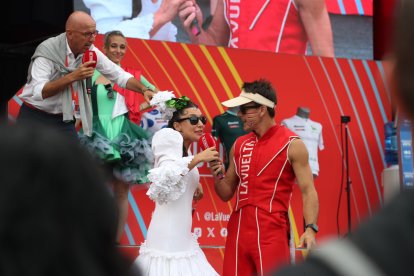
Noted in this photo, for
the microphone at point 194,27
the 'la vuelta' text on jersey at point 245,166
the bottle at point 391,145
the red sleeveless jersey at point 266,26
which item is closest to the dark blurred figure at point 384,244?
the 'la vuelta' text on jersey at point 245,166

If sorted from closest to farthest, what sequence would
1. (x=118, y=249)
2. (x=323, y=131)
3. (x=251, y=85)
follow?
(x=118, y=249)
(x=251, y=85)
(x=323, y=131)

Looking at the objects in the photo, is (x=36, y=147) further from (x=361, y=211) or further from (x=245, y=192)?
(x=361, y=211)

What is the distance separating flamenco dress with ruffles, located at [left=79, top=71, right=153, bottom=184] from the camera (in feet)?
25.5

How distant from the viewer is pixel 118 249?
1396 millimetres

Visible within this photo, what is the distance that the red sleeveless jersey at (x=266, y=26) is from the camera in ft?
36.0

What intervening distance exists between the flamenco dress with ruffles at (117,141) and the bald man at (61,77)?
1.59 feet

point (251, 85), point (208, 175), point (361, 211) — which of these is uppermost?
point (251, 85)

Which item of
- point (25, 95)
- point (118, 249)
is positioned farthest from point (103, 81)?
point (118, 249)

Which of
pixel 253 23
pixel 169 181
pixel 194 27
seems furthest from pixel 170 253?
pixel 253 23

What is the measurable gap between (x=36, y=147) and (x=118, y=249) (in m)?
0.21

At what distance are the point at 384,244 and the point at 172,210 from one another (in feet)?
18.9

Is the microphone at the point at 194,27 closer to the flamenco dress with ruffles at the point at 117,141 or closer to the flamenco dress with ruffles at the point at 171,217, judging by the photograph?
the flamenco dress with ruffles at the point at 117,141

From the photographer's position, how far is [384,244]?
1.21 meters

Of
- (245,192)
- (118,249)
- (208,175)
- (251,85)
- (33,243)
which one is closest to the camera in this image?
(33,243)
